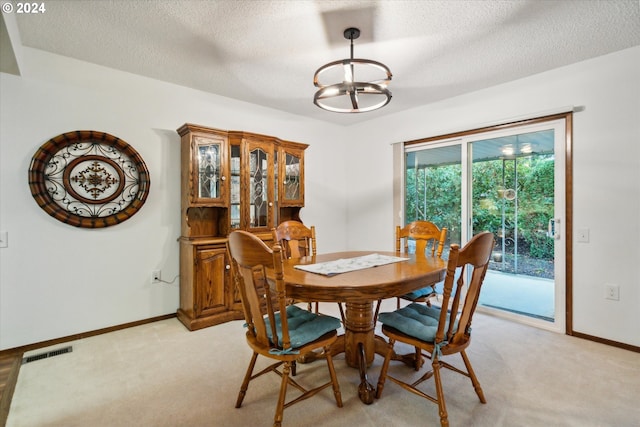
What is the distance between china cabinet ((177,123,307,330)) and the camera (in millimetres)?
2924

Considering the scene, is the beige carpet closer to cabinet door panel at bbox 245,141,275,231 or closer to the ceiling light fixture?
cabinet door panel at bbox 245,141,275,231

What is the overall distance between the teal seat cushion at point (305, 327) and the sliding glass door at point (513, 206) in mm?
2336

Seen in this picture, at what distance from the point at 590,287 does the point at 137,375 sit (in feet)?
11.9

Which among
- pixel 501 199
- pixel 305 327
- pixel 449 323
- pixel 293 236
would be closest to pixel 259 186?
pixel 293 236

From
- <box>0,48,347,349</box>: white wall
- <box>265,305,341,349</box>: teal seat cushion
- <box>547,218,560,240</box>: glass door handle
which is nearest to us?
<box>265,305,341,349</box>: teal seat cushion

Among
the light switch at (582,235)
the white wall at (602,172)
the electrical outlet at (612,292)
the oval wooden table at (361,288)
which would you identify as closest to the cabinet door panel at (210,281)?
the oval wooden table at (361,288)

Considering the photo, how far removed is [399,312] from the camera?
192 cm

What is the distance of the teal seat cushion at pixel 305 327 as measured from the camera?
1.57 m

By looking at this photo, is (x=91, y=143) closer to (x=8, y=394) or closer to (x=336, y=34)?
(x=8, y=394)

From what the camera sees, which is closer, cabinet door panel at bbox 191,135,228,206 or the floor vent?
the floor vent

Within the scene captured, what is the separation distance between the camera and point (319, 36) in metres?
2.29

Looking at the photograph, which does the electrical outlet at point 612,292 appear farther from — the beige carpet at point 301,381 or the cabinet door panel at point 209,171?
the cabinet door panel at point 209,171

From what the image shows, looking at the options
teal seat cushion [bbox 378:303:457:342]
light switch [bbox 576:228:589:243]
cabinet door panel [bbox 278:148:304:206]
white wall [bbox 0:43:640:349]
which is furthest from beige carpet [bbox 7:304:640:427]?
cabinet door panel [bbox 278:148:304:206]

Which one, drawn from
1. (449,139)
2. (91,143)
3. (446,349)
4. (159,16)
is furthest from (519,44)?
(91,143)
